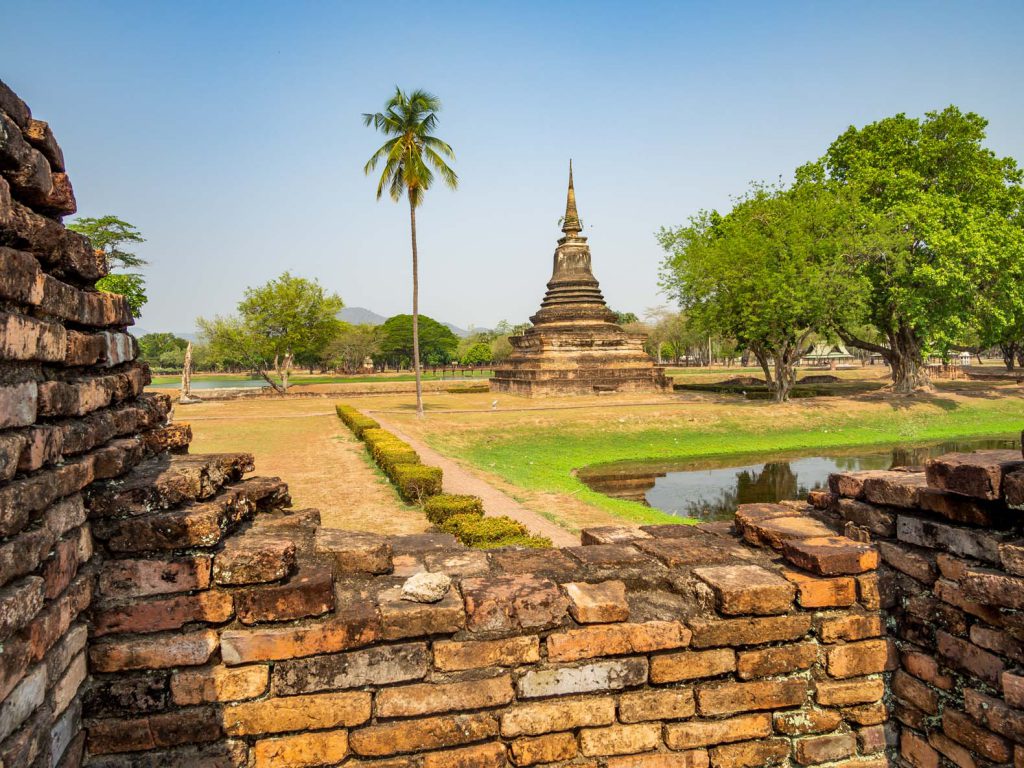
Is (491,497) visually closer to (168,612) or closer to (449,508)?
(449,508)

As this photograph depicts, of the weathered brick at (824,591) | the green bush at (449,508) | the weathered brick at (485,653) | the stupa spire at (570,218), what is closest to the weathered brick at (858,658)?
the weathered brick at (824,591)

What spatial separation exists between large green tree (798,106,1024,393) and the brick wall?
2264cm

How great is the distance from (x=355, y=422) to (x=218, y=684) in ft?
50.6

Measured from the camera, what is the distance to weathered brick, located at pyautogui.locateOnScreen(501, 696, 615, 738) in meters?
2.81

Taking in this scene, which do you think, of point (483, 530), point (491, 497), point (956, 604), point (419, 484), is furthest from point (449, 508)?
point (956, 604)

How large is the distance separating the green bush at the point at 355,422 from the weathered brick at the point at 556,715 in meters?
13.8

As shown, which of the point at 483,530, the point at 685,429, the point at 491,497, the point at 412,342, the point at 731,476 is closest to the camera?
the point at 483,530

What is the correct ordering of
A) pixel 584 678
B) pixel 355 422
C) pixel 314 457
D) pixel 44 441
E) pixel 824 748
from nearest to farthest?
pixel 44 441
pixel 584 678
pixel 824 748
pixel 314 457
pixel 355 422

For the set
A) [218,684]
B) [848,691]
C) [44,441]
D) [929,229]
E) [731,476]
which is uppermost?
[929,229]

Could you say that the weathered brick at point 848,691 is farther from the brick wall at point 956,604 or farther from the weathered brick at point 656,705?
the weathered brick at point 656,705

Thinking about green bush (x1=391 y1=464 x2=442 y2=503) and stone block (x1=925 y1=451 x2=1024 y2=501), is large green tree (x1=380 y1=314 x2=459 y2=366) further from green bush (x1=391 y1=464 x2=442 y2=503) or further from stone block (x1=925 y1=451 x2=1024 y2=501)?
stone block (x1=925 y1=451 x2=1024 y2=501)

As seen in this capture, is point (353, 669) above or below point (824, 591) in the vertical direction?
below

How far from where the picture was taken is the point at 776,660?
306 centimetres

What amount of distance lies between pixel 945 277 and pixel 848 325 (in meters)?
4.13
